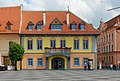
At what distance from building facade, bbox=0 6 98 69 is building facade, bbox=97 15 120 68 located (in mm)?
17606

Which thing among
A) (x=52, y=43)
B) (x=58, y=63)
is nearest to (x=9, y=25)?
(x=52, y=43)

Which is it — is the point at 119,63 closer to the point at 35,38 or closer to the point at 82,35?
the point at 82,35

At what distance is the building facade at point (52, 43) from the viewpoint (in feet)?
221

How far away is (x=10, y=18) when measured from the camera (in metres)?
70.4

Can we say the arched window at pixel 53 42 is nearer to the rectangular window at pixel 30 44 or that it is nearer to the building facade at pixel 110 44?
the rectangular window at pixel 30 44

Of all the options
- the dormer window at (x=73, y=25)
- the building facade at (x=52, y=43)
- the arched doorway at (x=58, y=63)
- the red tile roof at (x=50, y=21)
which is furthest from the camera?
the dormer window at (x=73, y=25)

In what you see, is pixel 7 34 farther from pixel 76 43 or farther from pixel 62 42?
pixel 76 43

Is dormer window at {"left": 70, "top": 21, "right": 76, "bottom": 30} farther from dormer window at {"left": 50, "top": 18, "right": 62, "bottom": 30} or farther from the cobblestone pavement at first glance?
the cobblestone pavement

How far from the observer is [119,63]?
85.6 meters

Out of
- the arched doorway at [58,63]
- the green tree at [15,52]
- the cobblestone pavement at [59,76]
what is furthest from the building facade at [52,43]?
the cobblestone pavement at [59,76]

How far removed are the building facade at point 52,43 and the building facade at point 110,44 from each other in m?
17.6

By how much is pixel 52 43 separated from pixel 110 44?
93.1 ft

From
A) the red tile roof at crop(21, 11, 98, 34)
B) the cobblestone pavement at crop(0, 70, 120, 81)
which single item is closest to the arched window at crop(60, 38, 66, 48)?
the red tile roof at crop(21, 11, 98, 34)

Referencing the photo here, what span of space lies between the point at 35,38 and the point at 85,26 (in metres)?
10.7
